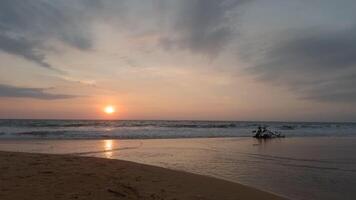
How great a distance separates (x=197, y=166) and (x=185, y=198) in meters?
5.80

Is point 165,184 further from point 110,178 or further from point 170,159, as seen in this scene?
point 170,159

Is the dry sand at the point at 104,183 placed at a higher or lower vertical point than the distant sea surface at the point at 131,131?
lower

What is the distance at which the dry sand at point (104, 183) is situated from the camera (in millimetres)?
7055

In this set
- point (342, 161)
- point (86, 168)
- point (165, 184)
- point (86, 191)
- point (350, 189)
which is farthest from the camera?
point (342, 161)

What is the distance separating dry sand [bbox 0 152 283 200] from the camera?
7.05m

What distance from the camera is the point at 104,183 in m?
8.11

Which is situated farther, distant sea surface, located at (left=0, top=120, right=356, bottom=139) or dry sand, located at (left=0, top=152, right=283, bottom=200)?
distant sea surface, located at (left=0, top=120, right=356, bottom=139)

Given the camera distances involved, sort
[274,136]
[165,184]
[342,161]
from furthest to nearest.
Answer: [274,136] < [342,161] < [165,184]

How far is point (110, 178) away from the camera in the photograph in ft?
28.9

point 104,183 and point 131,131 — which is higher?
point 131,131

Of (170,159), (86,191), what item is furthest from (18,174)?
(170,159)

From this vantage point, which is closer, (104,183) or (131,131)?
(104,183)

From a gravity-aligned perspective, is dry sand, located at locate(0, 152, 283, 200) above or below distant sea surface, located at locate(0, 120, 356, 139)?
below

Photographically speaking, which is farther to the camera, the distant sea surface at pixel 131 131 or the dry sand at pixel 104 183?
the distant sea surface at pixel 131 131
